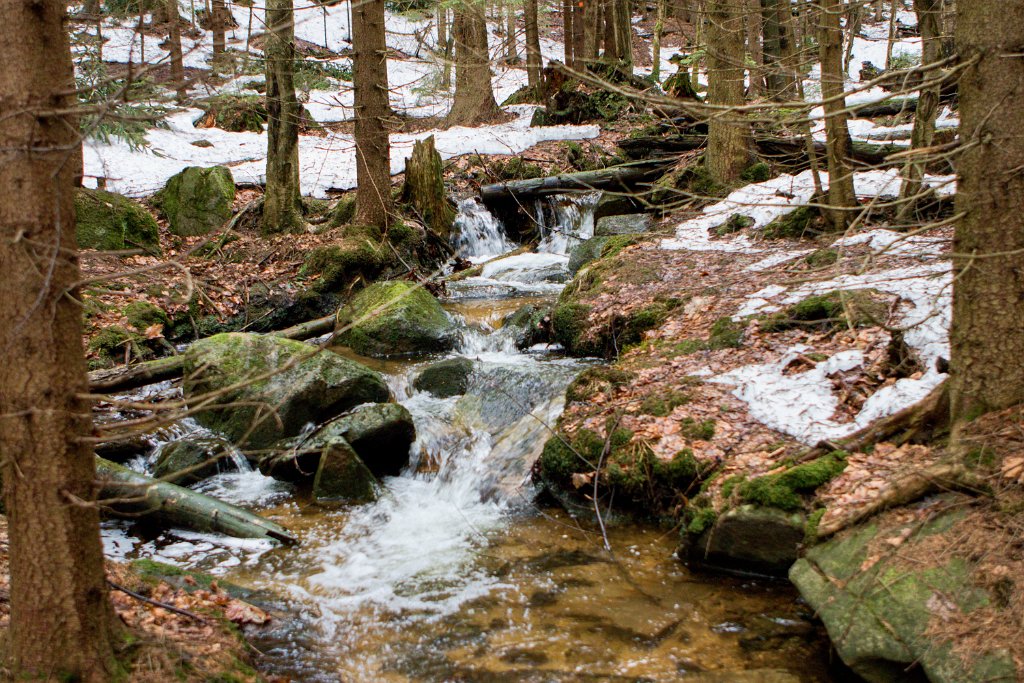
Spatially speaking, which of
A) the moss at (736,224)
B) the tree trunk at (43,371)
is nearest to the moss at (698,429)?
the tree trunk at (43,371)

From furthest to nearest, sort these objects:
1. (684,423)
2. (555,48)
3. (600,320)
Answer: (555,48), (600,320), (684,423)

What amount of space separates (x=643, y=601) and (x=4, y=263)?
4203 millimetres

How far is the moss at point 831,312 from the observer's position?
665cm

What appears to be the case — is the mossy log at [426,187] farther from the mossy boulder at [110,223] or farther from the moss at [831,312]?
the moss at [831,312]

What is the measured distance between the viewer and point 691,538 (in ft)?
18.0

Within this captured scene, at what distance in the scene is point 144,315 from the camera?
1049 centimetres

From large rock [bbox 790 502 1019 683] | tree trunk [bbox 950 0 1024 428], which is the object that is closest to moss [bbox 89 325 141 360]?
large rock [bbox 790 502 1019 683]

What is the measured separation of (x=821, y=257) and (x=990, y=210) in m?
3.85

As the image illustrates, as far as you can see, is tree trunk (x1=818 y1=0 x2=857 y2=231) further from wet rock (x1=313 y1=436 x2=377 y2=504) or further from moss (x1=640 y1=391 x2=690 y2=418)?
wet rock (x1=313 y1=436 x2=377 y2=504)

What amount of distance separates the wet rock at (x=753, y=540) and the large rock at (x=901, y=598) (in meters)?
0.51

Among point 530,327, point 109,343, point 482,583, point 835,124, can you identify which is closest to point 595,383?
point 482,583

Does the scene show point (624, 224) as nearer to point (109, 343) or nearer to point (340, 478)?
point (340, 478)

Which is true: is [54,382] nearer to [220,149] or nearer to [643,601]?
[643,601]

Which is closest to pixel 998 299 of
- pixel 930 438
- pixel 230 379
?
pixel 930 438
